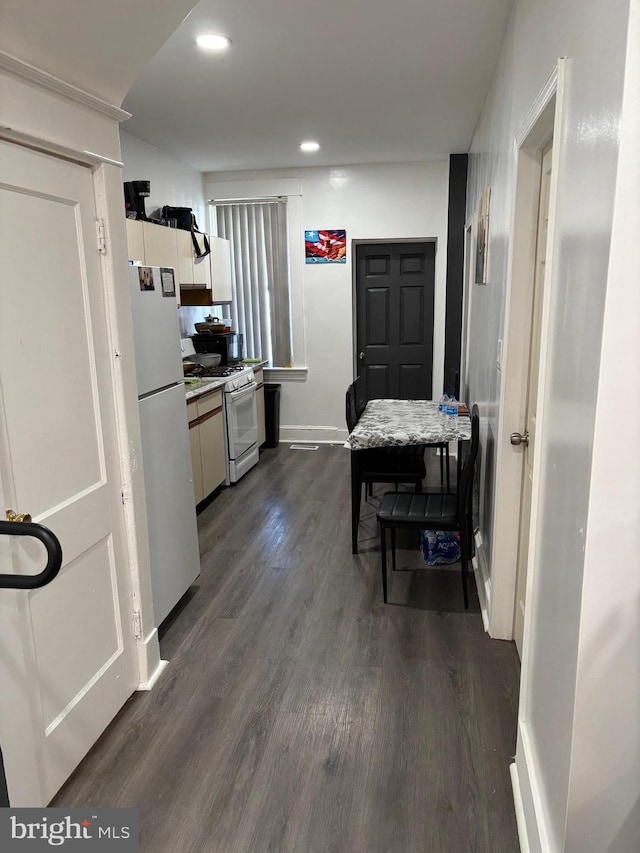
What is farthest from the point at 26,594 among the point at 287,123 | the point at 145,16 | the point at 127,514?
the point at 287,123

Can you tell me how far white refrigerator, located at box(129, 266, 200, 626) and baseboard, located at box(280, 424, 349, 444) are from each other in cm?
326

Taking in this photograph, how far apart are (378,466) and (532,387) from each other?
1.45 m

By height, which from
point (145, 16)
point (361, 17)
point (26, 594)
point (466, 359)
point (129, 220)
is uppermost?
point (361, 17)

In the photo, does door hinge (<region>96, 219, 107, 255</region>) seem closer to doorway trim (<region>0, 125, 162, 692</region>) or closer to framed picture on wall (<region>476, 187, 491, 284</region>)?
doorway trim (<region>0, 125, 162, 692</region>)

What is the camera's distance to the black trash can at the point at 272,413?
5895mm

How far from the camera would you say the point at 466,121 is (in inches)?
163

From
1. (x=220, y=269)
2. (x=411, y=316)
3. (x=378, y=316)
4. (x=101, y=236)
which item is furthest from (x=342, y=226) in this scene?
(x=101, y=236)

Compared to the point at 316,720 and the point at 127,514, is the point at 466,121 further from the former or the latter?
the point at 316,720

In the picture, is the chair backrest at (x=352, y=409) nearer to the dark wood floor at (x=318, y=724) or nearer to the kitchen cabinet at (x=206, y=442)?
the dark wood floor at (x=318, y=724)

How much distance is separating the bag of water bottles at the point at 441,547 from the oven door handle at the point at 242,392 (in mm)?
2092

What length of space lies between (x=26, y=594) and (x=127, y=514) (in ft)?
1.90

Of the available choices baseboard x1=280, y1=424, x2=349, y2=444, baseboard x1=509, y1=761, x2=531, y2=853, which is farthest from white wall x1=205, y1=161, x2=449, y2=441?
baseboard x1=509, y1=761, x2=531, y2=853

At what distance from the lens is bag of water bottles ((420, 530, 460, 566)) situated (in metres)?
3.29

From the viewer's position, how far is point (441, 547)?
10.8 ft
